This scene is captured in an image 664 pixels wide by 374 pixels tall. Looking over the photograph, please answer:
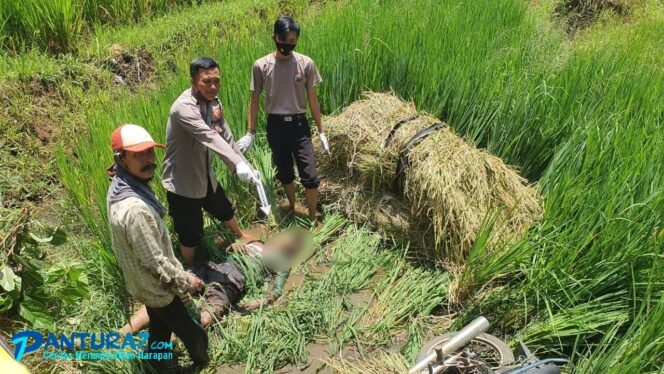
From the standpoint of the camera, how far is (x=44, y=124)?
3.98 metres

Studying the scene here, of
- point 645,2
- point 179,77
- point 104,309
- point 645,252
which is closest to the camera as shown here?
point 645,252

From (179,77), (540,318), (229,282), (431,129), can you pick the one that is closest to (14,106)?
(179,77)

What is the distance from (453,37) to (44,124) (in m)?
3.84

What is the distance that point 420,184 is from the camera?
114 inches

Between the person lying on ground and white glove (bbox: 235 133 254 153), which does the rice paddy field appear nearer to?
the person lying on ground

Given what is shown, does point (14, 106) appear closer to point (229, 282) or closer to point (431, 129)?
point (229, 282)

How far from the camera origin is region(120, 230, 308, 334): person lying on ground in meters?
2.51

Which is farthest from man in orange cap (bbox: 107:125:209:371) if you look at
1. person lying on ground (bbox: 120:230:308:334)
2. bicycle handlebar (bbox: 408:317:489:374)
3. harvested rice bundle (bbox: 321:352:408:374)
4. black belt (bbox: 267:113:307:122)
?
black belt (bbox: 267:113:307:122)

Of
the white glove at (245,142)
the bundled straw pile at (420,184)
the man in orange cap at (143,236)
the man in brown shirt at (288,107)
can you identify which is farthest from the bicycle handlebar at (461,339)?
the white glove at (245,142)

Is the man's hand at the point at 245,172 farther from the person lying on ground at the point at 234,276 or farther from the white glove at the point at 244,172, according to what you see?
the person lying on ground at the point at 234,276

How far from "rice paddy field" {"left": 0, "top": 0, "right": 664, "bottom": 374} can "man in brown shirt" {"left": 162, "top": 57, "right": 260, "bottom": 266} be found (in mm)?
351

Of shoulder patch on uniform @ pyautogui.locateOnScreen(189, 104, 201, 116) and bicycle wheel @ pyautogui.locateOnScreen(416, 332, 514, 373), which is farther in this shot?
shoulder patch on uniform @ pyautogui.locateOnScreen(189, 104, 201, 116)

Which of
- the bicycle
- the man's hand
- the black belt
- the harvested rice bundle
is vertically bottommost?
the harvested rice bundle

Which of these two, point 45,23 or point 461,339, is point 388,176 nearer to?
point 461,339
